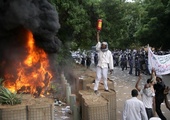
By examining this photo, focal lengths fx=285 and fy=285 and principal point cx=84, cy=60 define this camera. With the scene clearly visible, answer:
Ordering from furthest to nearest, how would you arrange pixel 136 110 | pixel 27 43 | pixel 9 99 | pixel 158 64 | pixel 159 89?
pixel 27 43 < pixel 158 64 < pixel 159 89 < pixel 9 99 < pixel 136 110

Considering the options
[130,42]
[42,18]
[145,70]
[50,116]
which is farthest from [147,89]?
[130,42]

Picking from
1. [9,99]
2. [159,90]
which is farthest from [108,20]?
[9,99]

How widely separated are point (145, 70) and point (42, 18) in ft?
37.0

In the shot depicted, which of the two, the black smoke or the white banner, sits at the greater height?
the black smoke

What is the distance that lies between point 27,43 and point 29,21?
4.11ft

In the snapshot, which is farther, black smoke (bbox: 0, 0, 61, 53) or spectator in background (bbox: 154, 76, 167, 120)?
black smoke (bbox: 0, 0, 61, 53)

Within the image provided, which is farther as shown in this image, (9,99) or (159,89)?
(159,89)

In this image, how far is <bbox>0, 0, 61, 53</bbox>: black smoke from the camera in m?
10.9

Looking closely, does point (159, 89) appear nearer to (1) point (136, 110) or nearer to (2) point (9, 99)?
(1) point (136, 110)

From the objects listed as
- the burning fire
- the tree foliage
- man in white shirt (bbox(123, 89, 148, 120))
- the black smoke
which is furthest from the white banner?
the tree foliage

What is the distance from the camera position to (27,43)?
1182cm

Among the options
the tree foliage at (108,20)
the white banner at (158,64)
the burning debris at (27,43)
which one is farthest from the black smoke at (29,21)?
the white banner at (158,64)

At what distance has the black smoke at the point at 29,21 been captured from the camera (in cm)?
1088

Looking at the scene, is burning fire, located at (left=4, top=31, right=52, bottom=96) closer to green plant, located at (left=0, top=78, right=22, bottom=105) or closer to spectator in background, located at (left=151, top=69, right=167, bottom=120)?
green plant, located at (left=0, top=78, right=22, bottom=105)
